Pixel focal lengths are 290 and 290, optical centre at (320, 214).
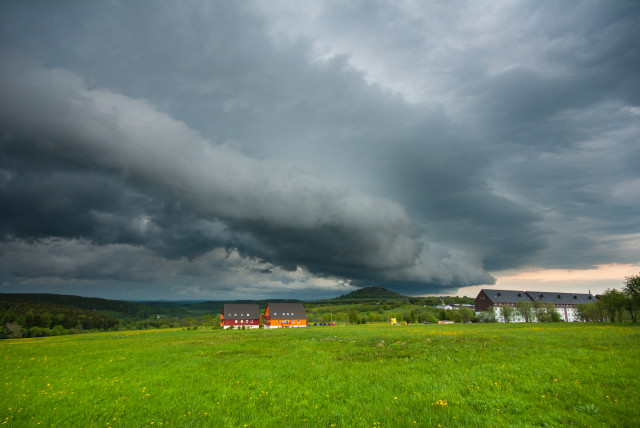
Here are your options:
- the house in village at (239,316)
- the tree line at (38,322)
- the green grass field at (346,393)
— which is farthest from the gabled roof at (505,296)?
the tree line at (38,322)

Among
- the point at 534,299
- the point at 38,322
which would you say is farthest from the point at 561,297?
the point at 38,322

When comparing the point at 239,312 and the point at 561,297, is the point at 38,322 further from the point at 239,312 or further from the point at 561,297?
the point at 561,297

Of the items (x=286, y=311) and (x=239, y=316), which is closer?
(x=239, y=316)

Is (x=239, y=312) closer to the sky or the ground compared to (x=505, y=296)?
closer to the ground

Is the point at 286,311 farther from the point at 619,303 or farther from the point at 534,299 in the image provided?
the point at 534,299

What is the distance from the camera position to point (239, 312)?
123 m

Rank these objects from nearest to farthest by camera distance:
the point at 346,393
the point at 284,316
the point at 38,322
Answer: the point at 346,393, the point at 38,322, the point at 284,316

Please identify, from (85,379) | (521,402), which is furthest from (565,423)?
(85,379)

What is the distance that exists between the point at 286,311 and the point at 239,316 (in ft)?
64.7

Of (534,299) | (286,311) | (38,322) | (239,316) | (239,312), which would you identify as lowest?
(38,322)

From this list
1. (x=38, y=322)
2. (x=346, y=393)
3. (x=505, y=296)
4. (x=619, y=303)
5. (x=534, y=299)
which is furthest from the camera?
(x=534, y=299)

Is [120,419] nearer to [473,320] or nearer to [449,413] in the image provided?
[449,413]

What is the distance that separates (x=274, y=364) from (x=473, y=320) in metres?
129

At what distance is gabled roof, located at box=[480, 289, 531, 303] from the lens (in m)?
143
